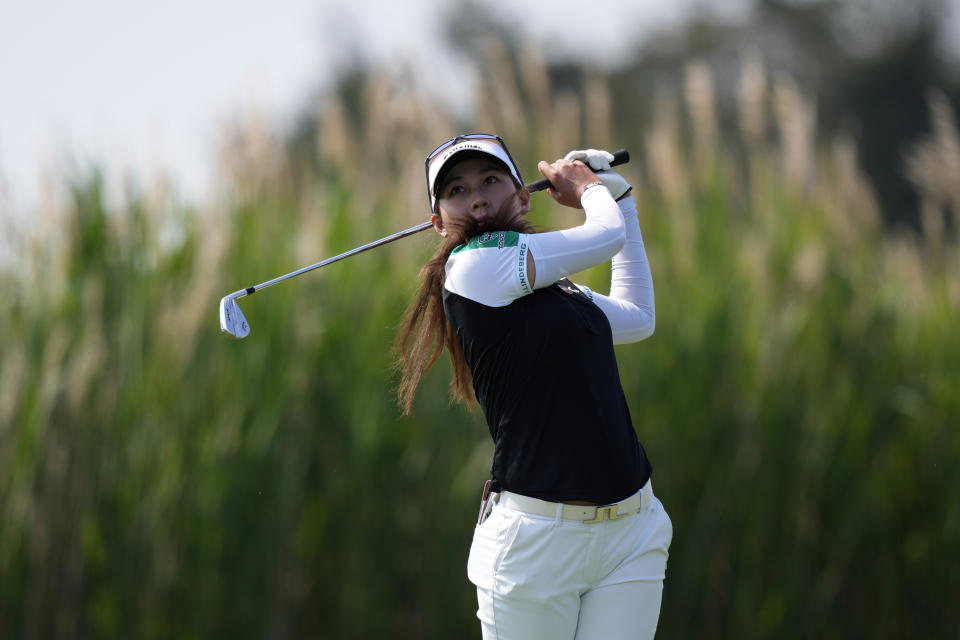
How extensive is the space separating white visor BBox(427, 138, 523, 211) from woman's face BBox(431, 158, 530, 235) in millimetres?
19

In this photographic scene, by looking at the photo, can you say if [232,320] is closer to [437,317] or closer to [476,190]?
[437,317]

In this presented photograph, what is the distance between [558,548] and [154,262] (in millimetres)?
2873

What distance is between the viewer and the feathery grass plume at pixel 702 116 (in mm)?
5520

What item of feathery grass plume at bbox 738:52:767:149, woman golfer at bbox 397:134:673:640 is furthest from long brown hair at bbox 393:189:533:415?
feathery grass plume at bbox 738:52:767:149

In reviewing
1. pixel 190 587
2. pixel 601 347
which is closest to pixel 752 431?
pixel 190 587

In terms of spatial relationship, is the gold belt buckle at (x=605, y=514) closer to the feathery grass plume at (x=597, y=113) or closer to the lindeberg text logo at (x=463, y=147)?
the lindeberg text logo at (x=463, y=147)

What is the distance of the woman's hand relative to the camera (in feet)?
8.00

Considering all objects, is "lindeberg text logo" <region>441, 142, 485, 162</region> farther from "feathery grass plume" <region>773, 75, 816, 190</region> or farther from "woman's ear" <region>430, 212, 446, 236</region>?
"feathery grass plume" <region>773, 75, 816, 190</region>

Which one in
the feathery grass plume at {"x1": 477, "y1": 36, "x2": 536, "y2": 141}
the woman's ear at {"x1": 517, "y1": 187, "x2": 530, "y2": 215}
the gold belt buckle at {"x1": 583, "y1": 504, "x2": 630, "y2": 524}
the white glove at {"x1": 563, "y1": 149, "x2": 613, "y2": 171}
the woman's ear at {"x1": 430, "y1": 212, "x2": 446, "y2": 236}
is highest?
the feathery grass plume at {"x1": 477, "y1": 36, "x2": 536, "y2": 141}

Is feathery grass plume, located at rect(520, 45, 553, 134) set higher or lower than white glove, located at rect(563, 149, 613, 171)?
higher

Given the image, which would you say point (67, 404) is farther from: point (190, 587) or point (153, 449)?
point (190, 587)

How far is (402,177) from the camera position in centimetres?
538

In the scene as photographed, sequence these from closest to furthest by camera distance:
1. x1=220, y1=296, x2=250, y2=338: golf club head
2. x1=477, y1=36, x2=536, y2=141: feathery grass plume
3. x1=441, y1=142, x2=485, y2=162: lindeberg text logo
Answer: x1=441, y1=142, x2=485, y2=162: lindeberg text logo < x1=220, y1=296, x2=250, y2=338: golf club head < x1=477, y1=36, x2=536, y2=141: feathery grass plume

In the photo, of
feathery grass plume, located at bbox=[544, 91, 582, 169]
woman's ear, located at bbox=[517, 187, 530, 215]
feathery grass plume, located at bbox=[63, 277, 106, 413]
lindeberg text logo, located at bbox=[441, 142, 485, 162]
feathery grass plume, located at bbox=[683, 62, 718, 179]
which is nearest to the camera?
lindeberg text logo, located at bbox=[441, 142, 485, 162]
